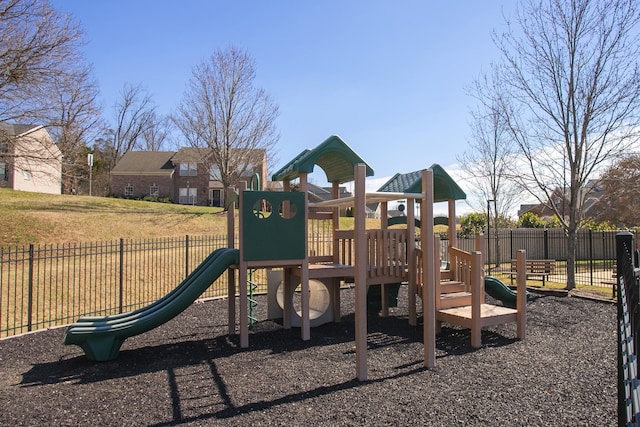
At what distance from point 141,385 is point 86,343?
161 centimetres

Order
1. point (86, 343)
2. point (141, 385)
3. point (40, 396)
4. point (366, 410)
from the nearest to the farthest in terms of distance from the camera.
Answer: point (366, 410), point (40, 396), point (141, 385), point (86, 343)

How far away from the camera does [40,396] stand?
16.9 ft

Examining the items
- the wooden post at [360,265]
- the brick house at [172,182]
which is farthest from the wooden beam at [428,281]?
the brick house at [172,182]

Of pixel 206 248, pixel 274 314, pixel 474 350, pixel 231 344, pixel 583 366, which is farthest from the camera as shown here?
pixel 206 248

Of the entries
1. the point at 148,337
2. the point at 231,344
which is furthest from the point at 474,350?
the point at 148,337

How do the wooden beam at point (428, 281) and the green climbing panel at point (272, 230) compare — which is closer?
the wooden beam at point (428, 281)

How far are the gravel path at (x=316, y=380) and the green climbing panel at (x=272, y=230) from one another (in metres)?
1.49

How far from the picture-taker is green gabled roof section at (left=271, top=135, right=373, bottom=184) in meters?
8.53

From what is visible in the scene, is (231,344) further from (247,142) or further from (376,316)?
(247,142)

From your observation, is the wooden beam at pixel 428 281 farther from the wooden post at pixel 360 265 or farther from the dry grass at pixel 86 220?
the dry grass at pixel 86 220

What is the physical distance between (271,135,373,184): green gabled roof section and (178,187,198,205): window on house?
3749 centimetres

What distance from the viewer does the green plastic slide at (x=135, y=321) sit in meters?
6.57

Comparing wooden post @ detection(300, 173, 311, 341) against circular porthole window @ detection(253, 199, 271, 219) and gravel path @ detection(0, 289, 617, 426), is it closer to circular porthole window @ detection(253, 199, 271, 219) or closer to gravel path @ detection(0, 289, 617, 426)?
gravel path @ detection(0, 289, 617, 426)

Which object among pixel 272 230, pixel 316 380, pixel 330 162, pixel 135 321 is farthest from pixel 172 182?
pixel 316 380
